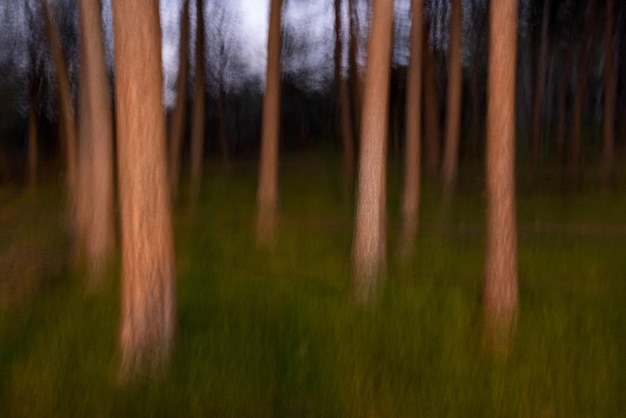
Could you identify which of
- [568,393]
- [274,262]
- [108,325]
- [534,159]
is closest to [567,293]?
[568,393]

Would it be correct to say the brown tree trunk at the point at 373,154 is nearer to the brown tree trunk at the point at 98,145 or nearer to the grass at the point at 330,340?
the grass at the point at 330,340

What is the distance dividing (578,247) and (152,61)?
11335 millimetres

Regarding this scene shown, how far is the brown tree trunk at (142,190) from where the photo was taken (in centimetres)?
854

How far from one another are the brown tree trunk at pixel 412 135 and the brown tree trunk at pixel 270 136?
115 inches

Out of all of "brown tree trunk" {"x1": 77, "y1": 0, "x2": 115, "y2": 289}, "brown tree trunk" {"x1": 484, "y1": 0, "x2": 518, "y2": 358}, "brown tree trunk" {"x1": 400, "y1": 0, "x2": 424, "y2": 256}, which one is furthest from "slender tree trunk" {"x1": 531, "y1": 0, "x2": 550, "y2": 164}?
"brown tree trunk" {"x1": 484, "y1": 0, "x2": 518, "y2": 358}

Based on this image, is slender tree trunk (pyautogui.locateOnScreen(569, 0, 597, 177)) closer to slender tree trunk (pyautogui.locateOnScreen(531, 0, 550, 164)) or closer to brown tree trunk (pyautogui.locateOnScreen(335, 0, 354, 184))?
slender tree trunk (pyautogui.locateOnScreen(531, 0, 550, 164))

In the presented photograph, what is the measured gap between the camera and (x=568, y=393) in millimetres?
7988

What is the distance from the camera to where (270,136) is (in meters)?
17.8

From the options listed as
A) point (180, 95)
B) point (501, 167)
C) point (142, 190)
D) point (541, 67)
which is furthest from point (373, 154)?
point (541, 67)

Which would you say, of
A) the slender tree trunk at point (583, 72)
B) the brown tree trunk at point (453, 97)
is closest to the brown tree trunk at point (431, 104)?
the brown tree trunk at point (453, 97)

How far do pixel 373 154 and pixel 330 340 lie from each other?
3.28 meters

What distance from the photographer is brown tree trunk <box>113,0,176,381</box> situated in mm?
8539

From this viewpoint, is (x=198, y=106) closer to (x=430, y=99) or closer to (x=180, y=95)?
(x=180, y=95)

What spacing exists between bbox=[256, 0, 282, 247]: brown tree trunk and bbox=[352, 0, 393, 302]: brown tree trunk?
5542 millimetres
